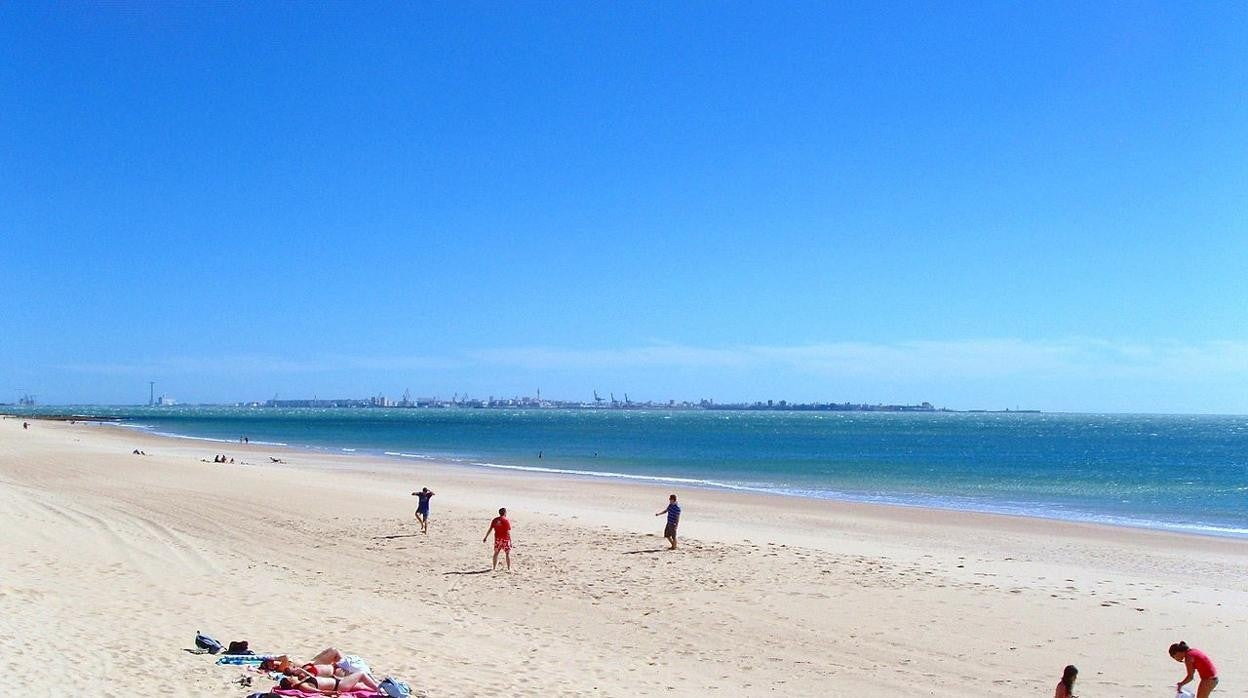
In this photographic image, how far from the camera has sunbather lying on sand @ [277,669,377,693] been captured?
29.0ft

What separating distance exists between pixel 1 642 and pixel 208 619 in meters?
2.68

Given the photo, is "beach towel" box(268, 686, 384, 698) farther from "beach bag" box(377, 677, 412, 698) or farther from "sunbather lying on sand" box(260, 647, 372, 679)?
"sunbather lying on sand" box(260, 647, 372, 679)

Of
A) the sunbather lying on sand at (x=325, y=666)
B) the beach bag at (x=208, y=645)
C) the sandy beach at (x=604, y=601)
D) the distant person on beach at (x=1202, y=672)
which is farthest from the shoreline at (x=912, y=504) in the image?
the beach bag at (x=208, y=645)

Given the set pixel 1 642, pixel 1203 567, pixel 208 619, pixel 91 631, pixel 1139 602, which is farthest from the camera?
pixel 1203 567

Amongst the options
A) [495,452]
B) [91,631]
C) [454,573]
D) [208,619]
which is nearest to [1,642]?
[91,631]

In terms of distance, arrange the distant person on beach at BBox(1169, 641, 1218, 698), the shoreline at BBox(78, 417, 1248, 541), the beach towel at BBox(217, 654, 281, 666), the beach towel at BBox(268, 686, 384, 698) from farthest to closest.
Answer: the shoreline at BBox(78, 417, 1248, 541) → the beach towel at BBox(217, 654, 281, 666) → the distant person on beach at BBox(1169, 641, 1218, 698) → the beach towel at BBox(268, 686, 384, 698)

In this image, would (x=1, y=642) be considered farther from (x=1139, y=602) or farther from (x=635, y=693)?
(x=1139, y=602)

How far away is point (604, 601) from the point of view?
14.5 m

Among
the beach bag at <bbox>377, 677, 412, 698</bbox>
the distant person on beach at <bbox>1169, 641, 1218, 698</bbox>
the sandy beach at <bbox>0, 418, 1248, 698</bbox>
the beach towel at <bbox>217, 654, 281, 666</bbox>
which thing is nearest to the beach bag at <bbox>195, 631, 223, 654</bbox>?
the sandy beach at <bbox>0, 418, 1248, 698</bbox>

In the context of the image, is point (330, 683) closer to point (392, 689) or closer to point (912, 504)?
point (392, 689)

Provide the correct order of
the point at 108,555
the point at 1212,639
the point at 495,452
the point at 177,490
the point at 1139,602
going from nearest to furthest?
the point at 1212,639
the point at 1139,602
the point at 108,555
the point at 177,490
the point at 495,452

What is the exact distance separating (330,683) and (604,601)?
6.17m

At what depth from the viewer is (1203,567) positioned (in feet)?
65.5

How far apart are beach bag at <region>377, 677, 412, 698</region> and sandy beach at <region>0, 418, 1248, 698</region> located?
2.14 ft
